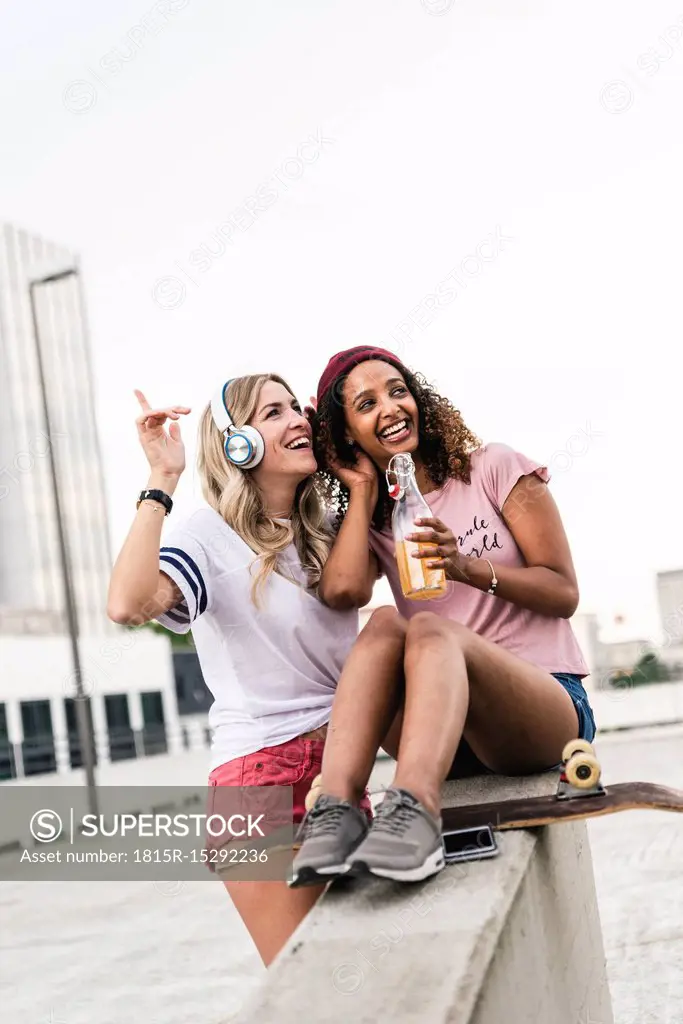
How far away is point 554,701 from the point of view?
11.3ft

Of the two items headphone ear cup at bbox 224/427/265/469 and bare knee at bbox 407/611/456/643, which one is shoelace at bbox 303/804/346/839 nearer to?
bare knee at bbox 407/611/456/643

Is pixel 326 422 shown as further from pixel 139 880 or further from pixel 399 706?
pixel 139 880

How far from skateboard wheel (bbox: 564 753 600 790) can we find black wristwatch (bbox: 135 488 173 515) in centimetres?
130

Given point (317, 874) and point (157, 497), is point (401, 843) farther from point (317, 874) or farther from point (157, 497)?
point (157, 497)

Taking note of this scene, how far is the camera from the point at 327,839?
8.67 ft

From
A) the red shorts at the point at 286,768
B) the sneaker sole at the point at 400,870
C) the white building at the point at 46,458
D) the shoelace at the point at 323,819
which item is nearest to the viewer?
the sneaker sole at the point at 400,870

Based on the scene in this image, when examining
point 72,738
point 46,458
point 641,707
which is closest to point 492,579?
point 72,738

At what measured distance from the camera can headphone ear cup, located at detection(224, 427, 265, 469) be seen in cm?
350

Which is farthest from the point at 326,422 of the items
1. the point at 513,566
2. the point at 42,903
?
the point at 42,903

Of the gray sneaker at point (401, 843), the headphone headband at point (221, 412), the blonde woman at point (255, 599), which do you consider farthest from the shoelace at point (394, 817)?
the headphone headband at point (221, 412)

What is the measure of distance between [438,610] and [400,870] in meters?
1.30

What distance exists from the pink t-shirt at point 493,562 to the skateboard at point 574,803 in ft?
1.93

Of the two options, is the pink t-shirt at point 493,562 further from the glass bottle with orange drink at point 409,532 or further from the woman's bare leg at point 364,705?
the woman's bare leg at point 364,705

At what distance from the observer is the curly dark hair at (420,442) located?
382 cm
